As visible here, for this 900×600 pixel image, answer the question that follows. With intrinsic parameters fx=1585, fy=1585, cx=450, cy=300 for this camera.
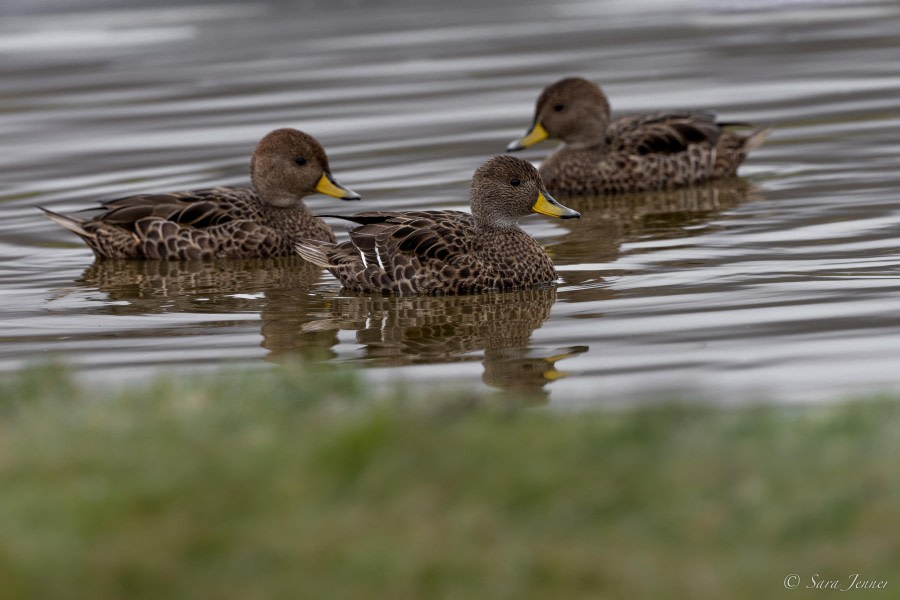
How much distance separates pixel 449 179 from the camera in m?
15.3

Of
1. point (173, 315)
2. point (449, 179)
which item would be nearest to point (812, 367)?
point (173, 315)

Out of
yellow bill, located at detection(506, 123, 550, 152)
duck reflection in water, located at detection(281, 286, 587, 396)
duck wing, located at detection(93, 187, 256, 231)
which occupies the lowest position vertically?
duck reflection in water, located at detection(281, 286, 587, 396)

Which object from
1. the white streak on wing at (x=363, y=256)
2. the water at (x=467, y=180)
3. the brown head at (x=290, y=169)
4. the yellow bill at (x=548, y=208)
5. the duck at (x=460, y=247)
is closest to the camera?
the water at (x=467, y=180)

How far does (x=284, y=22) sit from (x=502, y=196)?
1675 centimetres

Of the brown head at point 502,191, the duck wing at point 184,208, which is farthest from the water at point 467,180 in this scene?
the brown head at point 502,191

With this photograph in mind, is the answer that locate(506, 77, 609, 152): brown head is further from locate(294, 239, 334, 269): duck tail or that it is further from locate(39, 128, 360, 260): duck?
locate(294, 239, 334, 269): duck tail

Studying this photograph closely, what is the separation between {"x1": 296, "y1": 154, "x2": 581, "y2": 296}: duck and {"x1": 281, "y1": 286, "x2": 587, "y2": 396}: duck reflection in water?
105mm

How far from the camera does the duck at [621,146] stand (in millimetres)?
15289

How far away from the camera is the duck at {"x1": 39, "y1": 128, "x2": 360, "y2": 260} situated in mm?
12812

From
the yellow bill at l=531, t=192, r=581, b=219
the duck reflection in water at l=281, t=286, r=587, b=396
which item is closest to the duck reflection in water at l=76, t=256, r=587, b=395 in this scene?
the duck reflection in water at l=281, t=286, r=587, b=396

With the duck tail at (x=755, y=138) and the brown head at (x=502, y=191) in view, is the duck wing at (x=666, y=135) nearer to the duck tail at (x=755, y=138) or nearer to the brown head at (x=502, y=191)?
the duck tail at (x=755, y=138)

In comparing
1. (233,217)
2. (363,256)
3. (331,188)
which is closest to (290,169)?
(331,188)

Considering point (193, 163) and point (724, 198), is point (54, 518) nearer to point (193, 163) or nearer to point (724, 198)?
point (724, 198)

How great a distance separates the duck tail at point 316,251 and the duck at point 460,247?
0.06 feet
